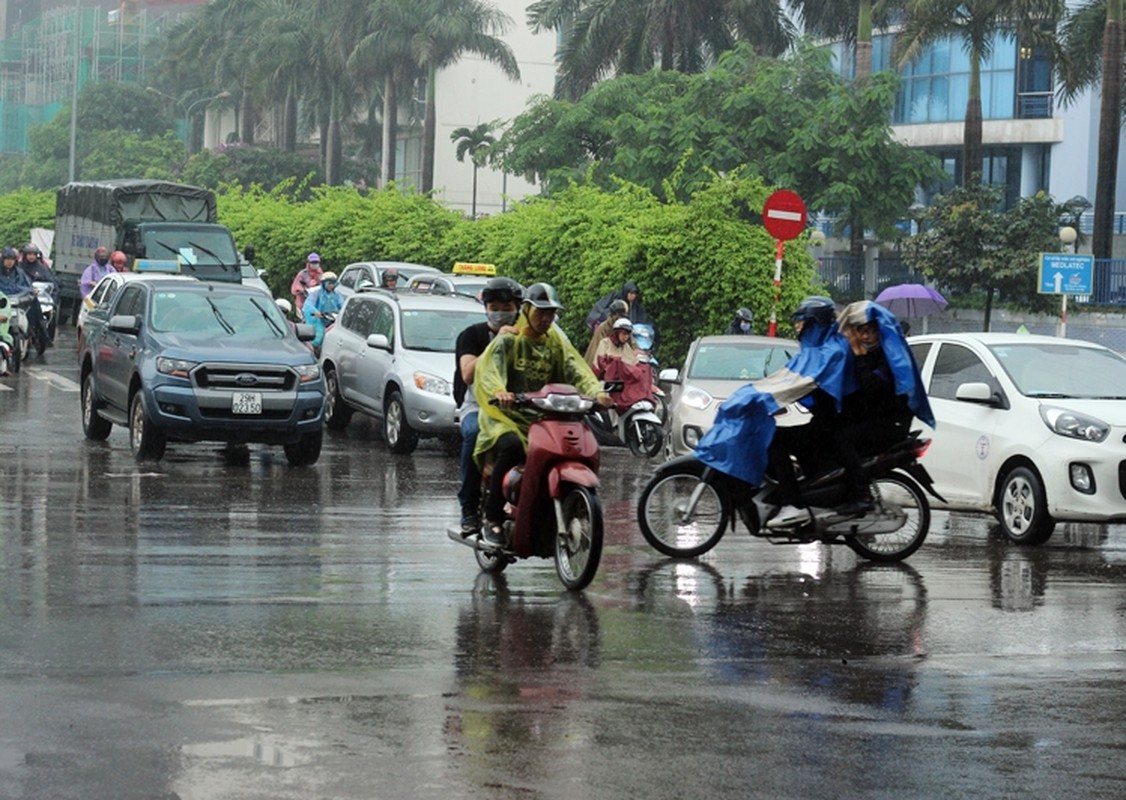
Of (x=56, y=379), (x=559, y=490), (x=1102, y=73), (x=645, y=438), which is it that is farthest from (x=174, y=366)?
(x=1102, y=73)

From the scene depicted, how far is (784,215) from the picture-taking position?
24438mm

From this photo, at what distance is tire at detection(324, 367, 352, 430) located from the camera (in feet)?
77.3

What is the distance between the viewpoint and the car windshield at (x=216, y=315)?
1923 centimetres

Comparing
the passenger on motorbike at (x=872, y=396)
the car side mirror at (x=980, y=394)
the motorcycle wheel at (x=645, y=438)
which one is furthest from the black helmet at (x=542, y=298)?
the motorcycle wheel at (x=645, y=438)

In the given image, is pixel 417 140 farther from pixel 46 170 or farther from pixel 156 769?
pixel 156 769

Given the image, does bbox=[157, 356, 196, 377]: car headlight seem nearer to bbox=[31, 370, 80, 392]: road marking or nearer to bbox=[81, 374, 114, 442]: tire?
bbox=[81, 374, 114, 442]: tire

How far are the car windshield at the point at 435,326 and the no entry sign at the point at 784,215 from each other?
4.07 metres

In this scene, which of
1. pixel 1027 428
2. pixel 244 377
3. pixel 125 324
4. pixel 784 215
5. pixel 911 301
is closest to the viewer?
pixel 1027 428

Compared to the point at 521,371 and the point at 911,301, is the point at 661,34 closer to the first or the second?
the point at 911,301

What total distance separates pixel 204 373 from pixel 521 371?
7664 mm

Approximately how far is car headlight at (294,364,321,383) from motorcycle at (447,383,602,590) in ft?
25.2

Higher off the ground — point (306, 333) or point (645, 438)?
point (306, 333)

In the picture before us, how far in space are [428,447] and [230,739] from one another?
1534cm

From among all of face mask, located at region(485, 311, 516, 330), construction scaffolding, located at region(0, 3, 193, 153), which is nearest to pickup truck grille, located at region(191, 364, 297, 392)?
face mask, located at region(485, 311, 516, 330)
